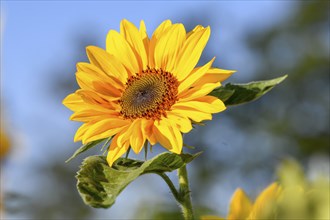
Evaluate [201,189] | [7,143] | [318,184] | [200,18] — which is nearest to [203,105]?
[318,184]

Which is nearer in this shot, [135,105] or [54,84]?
[135,105]

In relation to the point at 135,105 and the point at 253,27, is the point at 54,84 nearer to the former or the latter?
the point at 253,27

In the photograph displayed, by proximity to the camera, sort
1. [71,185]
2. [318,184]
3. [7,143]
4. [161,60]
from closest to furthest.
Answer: [318,184] → [161,60] → [7,143] → [71,185]

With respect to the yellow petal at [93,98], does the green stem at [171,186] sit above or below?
below

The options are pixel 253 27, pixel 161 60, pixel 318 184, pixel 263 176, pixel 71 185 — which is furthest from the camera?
pixel 253 27

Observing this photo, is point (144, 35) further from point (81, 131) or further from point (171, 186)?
point (171, 186)

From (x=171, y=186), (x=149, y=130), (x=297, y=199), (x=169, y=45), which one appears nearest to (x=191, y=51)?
(x=169, y=45)

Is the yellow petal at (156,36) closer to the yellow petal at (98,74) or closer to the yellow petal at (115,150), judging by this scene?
the yellow petal at (98,74)

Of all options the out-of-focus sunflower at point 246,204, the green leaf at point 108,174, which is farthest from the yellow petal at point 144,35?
the out-of-focus sunflower at point 246,204
